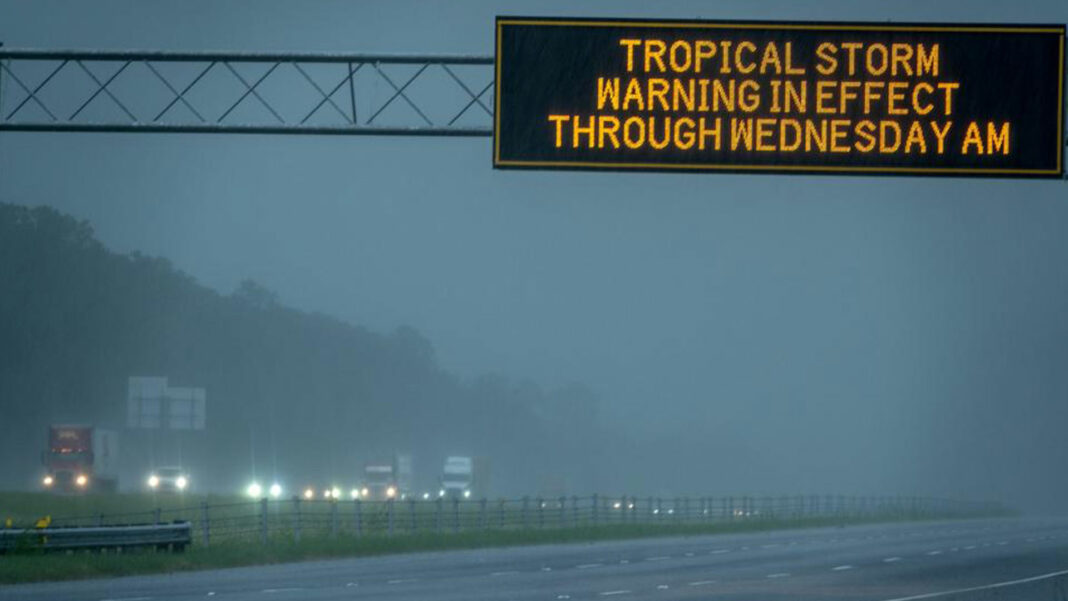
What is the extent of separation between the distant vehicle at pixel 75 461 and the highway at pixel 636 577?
3416cm

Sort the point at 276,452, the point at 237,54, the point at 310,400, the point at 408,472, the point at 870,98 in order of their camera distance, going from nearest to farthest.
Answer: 1. the point at 870,98
2. the point at 237,54
3. the point at 408,472
4. the point at 276,452
5. the point at 310,400

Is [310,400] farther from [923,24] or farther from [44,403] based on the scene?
[923,24]

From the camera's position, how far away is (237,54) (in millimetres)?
20984

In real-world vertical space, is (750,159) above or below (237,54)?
below

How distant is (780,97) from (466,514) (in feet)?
115

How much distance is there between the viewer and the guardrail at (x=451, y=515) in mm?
40562

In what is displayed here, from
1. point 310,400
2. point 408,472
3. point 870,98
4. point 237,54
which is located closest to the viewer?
point 870,98

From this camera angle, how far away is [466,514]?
52.1 m

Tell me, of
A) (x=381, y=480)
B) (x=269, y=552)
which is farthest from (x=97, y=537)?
(x=381, y=480)

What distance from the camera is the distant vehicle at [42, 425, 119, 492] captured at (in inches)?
2923

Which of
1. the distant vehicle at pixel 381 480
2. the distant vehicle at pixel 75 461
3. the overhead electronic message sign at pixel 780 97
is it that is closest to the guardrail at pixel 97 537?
the overhead electronic message sign at pixel 780 97

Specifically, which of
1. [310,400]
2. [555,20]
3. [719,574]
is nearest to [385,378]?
[310,400]

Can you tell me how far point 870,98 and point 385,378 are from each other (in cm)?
16501

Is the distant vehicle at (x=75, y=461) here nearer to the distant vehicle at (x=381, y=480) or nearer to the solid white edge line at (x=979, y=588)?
the distant vehicle at (x=381, y=480)
